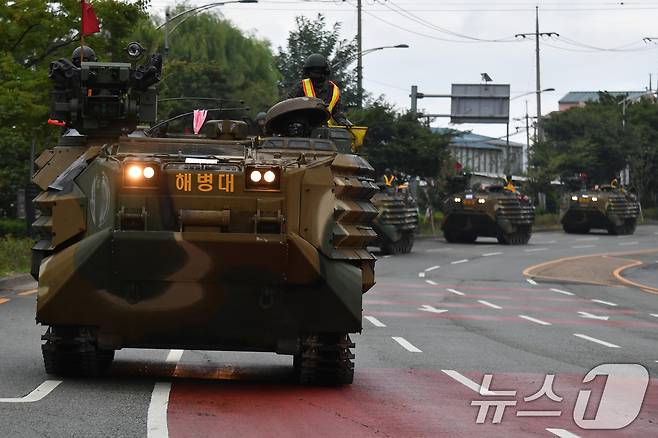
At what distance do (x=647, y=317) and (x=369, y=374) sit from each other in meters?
13.7

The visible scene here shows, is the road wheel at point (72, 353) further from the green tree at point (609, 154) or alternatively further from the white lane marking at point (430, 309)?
the green tree at point (609, 154)

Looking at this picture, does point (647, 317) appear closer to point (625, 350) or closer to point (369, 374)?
point (625, 350)

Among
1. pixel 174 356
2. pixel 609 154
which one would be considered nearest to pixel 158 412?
pixel 174 356

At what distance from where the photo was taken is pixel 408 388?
1355cm

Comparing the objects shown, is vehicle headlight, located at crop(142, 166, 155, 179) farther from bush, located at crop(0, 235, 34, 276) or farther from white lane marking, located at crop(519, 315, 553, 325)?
bush, located at crop(0, 235, 34, 276)

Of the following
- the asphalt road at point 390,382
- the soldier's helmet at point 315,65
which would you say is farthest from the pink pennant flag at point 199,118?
the asphalt road at point 390,382

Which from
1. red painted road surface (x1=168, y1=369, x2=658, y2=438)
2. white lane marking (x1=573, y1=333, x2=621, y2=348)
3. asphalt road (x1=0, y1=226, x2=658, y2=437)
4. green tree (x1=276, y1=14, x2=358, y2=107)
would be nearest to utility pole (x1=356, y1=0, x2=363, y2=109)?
green tree (x1=276, y1=14, x2=358, y2=107)

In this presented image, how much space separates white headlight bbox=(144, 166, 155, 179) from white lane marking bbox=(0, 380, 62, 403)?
1.90 metres

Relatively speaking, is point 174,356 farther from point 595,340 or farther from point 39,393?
point 595,340

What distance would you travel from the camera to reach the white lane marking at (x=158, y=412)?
977 centimetres

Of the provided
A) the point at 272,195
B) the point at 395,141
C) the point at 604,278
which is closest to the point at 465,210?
the point at 395,141

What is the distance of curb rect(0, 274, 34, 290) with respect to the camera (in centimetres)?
2841

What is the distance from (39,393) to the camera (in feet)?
38.5

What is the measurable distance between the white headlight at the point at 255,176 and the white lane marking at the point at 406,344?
20.9 ft
